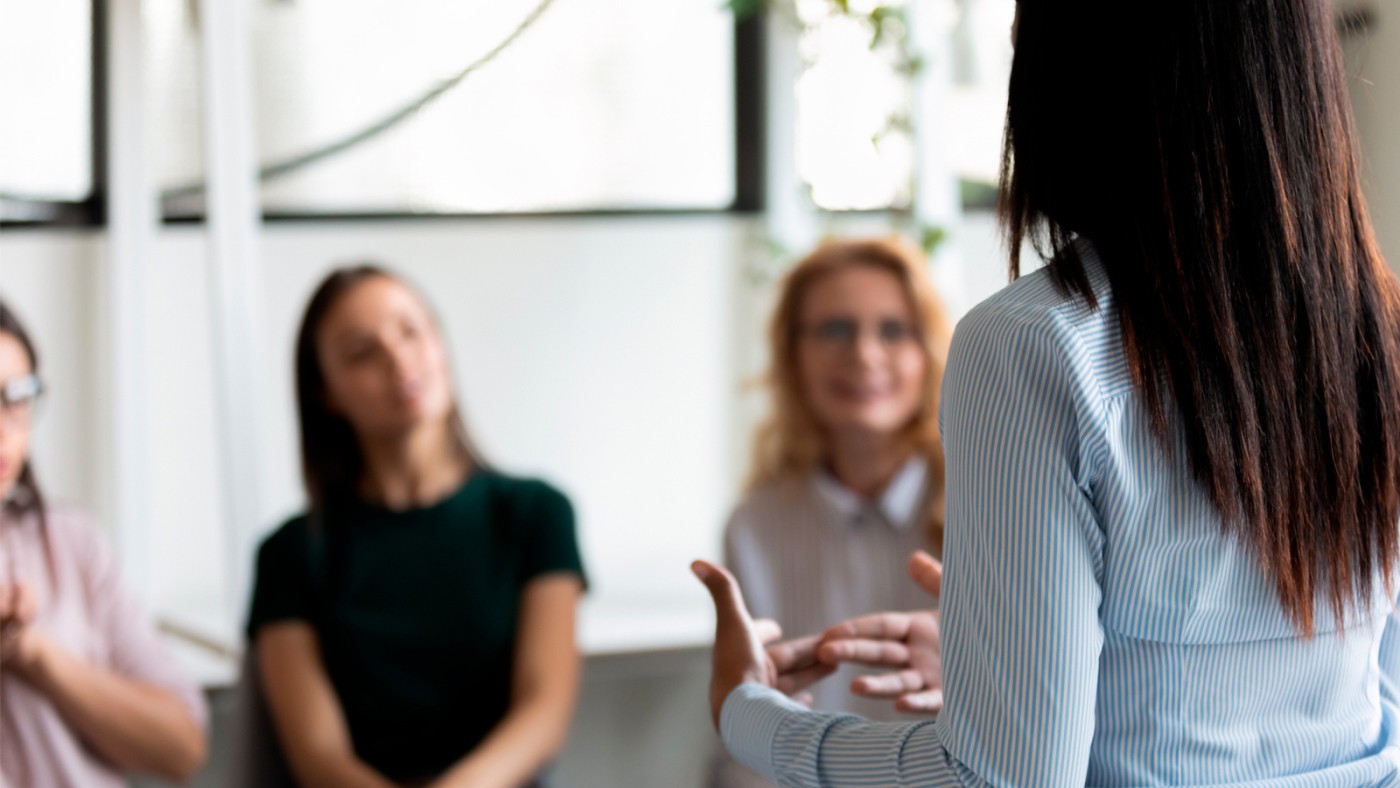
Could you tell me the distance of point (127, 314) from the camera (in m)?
2.37

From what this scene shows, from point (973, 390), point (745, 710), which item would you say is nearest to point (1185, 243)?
point (973, 390)

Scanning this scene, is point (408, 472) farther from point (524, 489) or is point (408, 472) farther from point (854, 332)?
point (854, 332)

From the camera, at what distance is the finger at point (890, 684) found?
1.11 m

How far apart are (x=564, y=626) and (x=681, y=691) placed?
859 millimetres

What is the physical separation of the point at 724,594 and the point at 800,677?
14 centimetres

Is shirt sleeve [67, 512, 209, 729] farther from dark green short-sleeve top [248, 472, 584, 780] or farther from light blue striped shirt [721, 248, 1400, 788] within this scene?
light blue striped shirt [721, 248, 1400, 788]

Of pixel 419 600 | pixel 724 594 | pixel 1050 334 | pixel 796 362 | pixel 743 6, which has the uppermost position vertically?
pixel 743 6

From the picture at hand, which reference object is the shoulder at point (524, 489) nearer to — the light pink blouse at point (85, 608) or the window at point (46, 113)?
the light pink blouse at point (85, 608)

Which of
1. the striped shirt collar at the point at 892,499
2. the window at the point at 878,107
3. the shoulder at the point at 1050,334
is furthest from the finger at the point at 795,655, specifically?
the window at the point at 878,107

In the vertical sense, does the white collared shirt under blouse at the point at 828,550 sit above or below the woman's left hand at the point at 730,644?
below

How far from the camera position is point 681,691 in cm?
281

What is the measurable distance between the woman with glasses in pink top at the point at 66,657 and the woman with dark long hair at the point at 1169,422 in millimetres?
1220

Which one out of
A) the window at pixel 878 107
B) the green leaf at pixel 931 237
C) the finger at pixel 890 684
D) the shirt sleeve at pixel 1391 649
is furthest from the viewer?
the window at pixel 878 107

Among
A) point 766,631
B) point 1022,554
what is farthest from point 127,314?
point 1022,554
